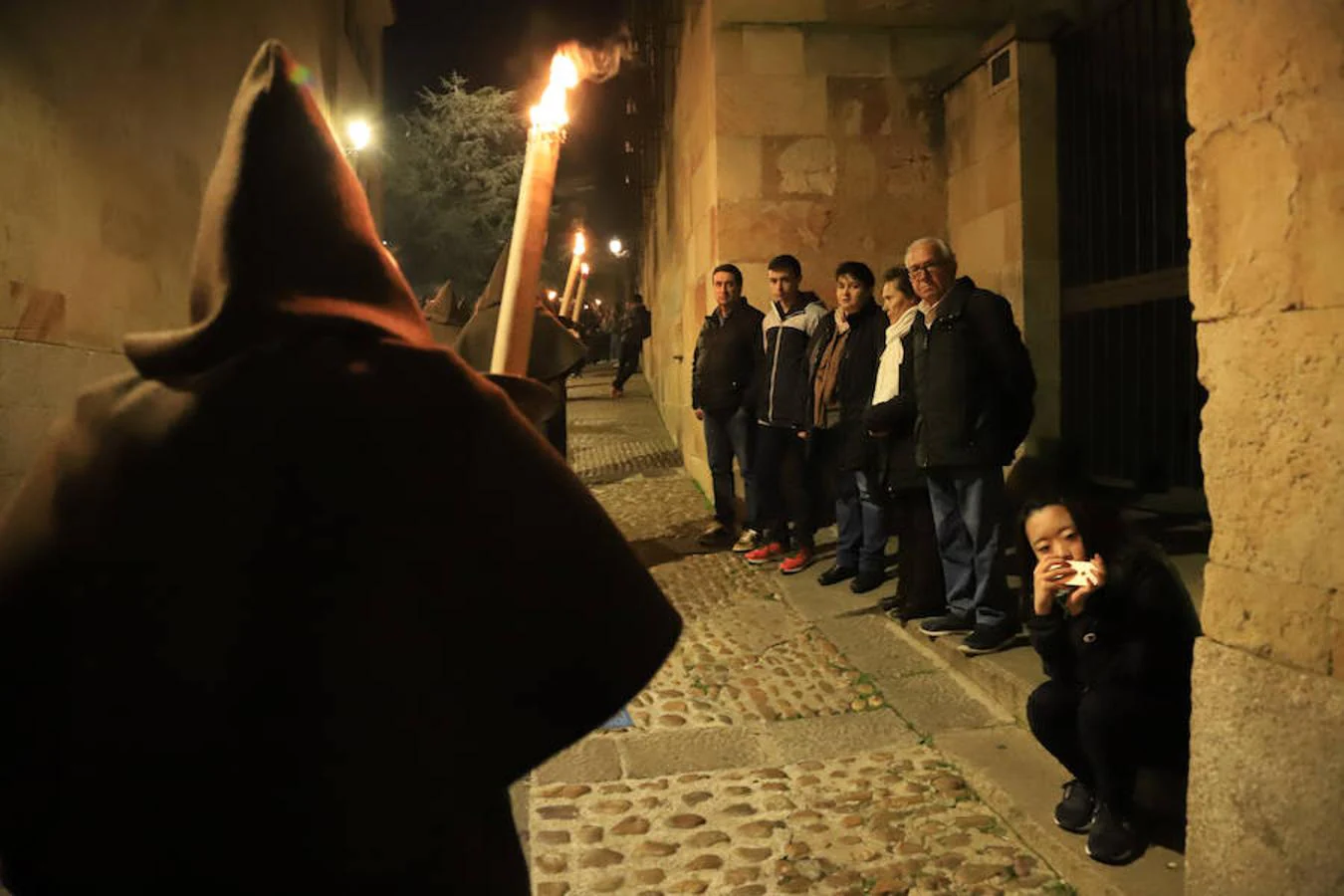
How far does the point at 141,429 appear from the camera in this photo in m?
1.09

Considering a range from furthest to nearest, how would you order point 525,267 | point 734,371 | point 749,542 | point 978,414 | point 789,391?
point 749,542 < point 734,371 < point 789,391 < point 978,414 < point 525,267

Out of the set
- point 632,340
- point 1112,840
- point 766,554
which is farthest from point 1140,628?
point 632,340

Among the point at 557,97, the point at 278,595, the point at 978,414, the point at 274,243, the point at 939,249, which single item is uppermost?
the point at 939,249

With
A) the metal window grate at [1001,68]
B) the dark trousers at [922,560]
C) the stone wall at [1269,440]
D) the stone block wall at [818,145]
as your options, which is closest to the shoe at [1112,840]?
the stone wall at [1269,440]

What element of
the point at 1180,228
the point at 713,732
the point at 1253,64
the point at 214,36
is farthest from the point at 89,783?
the point at 214,36

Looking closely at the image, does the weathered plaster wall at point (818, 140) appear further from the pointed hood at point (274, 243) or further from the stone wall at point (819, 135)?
the pointed hood at point (274, 243)

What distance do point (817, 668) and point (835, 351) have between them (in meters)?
2.18

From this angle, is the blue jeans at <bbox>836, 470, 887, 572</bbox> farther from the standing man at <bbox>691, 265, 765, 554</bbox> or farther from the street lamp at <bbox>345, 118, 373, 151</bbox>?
the street lamp at <bbox>345, 118, 373, 151</bbox>

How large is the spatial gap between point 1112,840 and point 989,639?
172 centimetres

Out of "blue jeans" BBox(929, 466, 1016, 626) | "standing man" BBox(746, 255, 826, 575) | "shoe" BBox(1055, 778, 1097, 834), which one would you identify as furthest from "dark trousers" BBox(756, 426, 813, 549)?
"shoe" BBox(1055, 778, 1097, 834)

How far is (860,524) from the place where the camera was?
21.6 ft

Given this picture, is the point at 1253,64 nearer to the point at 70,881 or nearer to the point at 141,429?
the point at 141,429

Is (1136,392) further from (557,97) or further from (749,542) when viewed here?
(557,97)

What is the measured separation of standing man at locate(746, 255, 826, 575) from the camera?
22.5 feet
